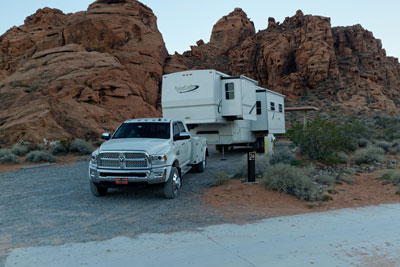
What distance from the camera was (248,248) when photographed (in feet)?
15.0

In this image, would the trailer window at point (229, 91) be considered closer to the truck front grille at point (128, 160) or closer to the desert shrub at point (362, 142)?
the desert shrub at point (362, 142)

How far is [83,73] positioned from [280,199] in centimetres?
2717

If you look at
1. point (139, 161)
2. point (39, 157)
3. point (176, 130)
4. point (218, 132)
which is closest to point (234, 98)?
point (218, 132)

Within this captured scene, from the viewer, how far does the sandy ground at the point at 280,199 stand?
6.87 meters

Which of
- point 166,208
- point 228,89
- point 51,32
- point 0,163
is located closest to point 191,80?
point 228,89

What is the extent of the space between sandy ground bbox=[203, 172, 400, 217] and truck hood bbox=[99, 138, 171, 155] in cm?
162

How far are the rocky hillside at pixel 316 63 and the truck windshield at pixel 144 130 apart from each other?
34717 millimetres

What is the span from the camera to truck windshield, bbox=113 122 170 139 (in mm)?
8766

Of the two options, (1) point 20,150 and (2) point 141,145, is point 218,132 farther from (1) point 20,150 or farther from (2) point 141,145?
(1) point 20,150

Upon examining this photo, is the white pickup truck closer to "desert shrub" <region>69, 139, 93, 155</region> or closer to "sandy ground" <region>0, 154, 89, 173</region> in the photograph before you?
"sandy ground" <region>0, 154, 89, 173</region>

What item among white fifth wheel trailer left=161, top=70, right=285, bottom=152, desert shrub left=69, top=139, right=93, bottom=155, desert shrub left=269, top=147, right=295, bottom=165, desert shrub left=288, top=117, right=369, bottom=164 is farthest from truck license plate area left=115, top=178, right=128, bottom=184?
desert shrub left=69, top=139, right=93, bottom=155

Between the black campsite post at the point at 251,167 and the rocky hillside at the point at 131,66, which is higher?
the rocky hillside at the point at 131,66

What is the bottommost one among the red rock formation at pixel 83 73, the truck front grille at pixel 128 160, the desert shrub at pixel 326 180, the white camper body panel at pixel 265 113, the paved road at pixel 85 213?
the paved road at pixel 85 213

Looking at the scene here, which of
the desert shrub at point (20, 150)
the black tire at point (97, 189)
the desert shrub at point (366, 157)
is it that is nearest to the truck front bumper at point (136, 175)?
the black tire at point (97, 189)
